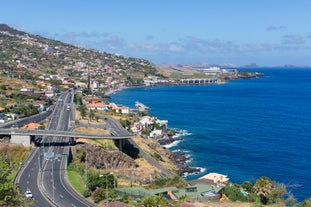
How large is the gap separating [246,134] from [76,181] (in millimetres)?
63458

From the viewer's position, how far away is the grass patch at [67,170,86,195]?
46.5 metres

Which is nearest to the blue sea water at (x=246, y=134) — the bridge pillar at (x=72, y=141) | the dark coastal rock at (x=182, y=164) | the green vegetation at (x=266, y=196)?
the dark coastal rock at (x=182, y=164)

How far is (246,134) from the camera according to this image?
342 ft

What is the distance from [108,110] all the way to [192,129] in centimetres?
2636

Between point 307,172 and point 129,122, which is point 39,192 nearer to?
point 307,172

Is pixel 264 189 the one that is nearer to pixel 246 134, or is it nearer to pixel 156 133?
pixel 156 133

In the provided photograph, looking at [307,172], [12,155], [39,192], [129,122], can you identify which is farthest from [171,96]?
[39,192]

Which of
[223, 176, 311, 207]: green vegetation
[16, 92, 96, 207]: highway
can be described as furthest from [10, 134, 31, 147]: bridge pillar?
[223, 176, 311, 207]: green vegetation

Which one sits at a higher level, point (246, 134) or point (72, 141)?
point (72, 141)

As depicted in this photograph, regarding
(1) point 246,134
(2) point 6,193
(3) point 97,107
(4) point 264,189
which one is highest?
(2) point 6,193

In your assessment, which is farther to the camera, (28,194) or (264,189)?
(264,189)

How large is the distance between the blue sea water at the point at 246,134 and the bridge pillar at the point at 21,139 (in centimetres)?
2737

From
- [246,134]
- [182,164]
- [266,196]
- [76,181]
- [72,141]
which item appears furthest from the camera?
[246,134]

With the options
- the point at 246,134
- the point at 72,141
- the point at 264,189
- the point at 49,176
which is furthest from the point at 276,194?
the point at 246,134
